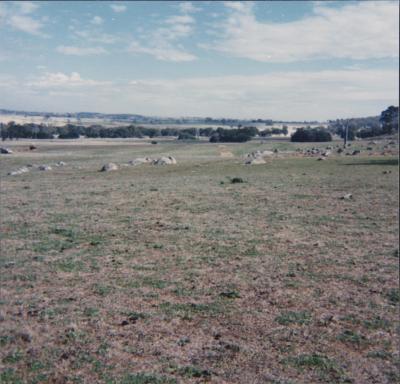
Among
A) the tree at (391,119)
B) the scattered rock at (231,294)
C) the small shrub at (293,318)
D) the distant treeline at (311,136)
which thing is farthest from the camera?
the tree at (391,119)

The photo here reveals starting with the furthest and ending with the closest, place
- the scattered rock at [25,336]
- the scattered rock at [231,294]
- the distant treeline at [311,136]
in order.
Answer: the distant treeline at [311,136], the scattered rock at [231,294], the scattered rock at [25,336]

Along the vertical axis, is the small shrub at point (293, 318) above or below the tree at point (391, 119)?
below

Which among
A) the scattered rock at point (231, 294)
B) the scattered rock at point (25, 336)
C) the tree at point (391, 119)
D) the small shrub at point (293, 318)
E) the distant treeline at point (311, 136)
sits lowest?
the scattered rock at point (25, 336)

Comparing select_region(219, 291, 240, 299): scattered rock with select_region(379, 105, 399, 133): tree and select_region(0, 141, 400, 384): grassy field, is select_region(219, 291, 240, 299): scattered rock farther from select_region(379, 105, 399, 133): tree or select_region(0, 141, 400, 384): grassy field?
select_region(379, 105, 399, 133): tree

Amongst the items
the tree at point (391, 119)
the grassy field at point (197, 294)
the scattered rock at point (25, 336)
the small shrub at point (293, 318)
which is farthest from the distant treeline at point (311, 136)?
the scattered rock at point (25, 336)

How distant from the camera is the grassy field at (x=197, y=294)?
6836mm

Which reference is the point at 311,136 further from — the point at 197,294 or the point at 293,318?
the point at 293,318

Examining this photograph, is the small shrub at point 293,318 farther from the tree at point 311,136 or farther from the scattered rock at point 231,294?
the tree at point 311,136

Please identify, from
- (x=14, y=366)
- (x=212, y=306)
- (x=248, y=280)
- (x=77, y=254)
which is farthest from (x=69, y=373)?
(x=77, y=254)

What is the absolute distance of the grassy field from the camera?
6.84 m

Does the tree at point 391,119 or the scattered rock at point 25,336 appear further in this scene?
the tree at point 391,119

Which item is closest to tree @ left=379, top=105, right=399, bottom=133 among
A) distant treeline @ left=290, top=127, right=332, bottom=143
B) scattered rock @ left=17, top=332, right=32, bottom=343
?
distant treeline @ left=290, top=127, right=332, bottom=143

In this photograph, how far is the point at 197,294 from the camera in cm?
979

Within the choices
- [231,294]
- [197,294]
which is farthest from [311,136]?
[197,294]
